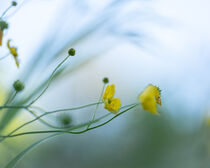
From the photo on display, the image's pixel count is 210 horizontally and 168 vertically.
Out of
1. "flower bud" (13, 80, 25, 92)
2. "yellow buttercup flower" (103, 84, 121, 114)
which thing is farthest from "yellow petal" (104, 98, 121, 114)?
"flower bud" (13, 80, 25, 92)

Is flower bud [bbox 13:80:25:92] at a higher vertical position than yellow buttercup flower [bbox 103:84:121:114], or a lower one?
lower

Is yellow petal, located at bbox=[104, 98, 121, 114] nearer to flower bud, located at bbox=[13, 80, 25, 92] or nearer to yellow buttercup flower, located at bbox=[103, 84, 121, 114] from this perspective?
yellow buttercup flower, located at bbox=[103, 84, 121, 114]

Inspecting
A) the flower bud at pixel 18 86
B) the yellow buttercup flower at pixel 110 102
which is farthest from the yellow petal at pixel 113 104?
the flower bud at pixel 18 86

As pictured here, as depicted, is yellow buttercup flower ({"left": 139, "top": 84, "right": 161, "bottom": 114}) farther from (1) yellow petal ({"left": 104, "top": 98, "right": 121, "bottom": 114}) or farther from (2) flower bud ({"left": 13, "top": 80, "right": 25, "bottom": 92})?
(2) flower bud ({"left": 13, "top": 80, "right": 25, "bottom": 92})

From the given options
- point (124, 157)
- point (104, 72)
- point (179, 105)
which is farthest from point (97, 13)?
point (124, 157)

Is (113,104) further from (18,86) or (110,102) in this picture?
(18,86)

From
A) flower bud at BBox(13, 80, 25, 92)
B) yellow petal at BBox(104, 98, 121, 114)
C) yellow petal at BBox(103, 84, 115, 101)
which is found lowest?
flower bud at BBox(13, 80, 25, 92)

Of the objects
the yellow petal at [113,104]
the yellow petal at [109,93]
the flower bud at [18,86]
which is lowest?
the flower bud at [18,86]

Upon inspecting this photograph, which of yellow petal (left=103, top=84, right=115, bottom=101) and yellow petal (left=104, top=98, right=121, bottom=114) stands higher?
yellow petal (left=103, top=84, right=115, bottom=101)

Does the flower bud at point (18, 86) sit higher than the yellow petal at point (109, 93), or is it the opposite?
the yellow petal at point (109, 93)

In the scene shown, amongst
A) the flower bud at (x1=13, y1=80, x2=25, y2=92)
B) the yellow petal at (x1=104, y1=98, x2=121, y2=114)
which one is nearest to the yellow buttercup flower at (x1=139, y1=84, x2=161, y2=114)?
the yellow petal at (x1=104, y1=98, x2=121, y2=114)

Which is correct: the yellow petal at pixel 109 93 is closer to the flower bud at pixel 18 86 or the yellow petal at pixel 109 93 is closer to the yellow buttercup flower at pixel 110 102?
the yellow buttercup flower at pixel 110 102

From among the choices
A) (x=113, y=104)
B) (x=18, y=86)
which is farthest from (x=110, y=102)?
(x=18, y=86)

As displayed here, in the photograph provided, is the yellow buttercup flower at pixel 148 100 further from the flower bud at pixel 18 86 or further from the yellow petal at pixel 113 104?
the flower bud at pixel 18 86
